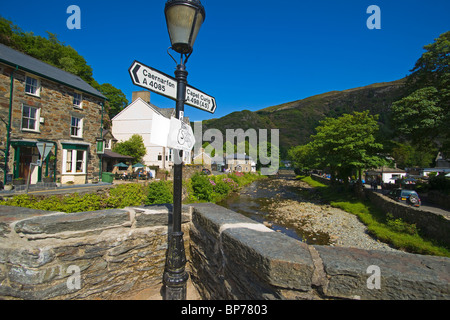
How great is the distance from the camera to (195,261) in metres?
3.36

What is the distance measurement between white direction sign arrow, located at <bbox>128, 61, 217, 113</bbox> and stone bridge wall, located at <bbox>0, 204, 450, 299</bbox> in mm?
Answer: 1659

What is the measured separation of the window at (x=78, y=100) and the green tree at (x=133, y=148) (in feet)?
42.0

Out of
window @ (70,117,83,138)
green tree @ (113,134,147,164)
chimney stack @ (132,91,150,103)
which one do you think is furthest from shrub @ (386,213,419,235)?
chimney stack @ (132,91,150,103)

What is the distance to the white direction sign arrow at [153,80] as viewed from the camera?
258 centimetres

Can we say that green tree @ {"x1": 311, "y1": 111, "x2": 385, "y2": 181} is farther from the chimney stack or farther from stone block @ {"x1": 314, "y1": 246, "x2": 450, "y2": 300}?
the chimney stack

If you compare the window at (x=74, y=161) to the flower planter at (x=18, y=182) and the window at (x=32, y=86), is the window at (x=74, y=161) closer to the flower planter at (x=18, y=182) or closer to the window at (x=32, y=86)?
the flower planter at (x=18, y=182)

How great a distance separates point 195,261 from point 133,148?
2984 cm

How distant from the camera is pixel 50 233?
263 cm

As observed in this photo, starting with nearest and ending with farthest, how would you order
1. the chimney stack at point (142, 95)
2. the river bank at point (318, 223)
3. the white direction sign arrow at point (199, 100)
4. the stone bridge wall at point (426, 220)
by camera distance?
1. the white direction sign arrow at point (199, 100)
2. the stone bridge wall at point (426, 220)
3. the river bank at point (318, 223)
4. the chimney stack at point (142, 95)

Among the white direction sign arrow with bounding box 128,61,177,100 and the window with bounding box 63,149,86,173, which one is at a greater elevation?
the white direction sign arrow with bounding box 128,61,177,100

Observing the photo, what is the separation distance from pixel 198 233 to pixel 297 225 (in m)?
15.7

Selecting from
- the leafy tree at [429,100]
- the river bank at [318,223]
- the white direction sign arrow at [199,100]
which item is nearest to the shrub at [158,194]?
the river bank at [318,223]

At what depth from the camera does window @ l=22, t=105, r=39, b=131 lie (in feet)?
46.8

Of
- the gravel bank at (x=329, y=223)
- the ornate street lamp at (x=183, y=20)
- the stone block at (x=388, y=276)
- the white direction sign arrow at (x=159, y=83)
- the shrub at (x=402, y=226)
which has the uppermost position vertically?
the ornate street lamp at (x=183, y=20)
